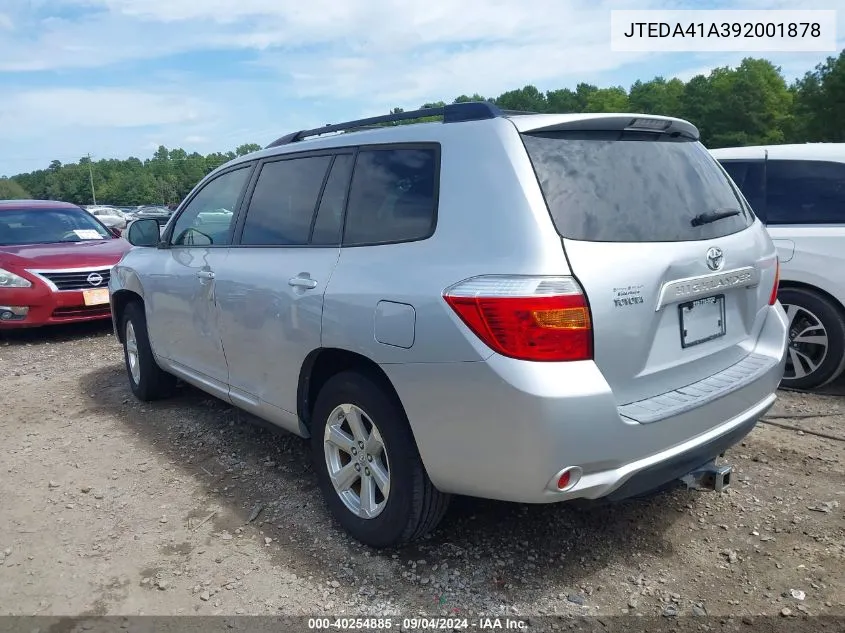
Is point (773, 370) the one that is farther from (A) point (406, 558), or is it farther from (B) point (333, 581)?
(B) point (333, 581)

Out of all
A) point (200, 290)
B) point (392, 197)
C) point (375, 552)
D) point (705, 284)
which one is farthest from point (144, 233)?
point (705, 284)

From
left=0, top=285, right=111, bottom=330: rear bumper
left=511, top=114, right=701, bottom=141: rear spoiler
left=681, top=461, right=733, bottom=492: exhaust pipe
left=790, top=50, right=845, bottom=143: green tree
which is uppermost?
left=790, top=50, right=845, bottom=143: green tree

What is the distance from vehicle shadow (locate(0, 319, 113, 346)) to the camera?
7848mm

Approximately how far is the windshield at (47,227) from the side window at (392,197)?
22.3 ft

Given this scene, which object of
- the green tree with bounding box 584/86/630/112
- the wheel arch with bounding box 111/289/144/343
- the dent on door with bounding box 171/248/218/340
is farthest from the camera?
the green tree with bounding box 584/86/630/112

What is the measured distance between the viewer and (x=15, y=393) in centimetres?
567

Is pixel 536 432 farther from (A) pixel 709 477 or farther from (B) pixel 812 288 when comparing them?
(B) pixel 812 288

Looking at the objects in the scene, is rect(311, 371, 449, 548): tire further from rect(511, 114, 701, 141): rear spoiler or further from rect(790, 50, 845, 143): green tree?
rect(790, 50, 845, 143): green tree

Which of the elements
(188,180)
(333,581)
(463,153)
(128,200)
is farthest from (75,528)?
(128,200)

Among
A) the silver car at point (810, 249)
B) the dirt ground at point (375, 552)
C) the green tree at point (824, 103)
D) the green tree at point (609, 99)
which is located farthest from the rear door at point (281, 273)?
the green tree at point (609, 99)

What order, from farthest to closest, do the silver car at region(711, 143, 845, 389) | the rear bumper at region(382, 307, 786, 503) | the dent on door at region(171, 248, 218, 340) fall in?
1. the silver car at region(711, 143, 845, 389)
2. the dent on door at region(171, 248, 218, 340)
3. the rear bumper at region(382, 307, 786, 503)

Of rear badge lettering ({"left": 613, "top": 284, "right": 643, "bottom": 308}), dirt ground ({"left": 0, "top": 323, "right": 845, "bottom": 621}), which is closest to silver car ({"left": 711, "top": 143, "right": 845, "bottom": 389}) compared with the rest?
dirt ground ({"left": 0, "top": 323, "right": 845, "bottom": 621})

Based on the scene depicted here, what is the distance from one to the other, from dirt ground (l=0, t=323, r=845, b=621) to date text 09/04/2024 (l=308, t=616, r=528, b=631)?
47mm

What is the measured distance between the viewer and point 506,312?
2.27m
